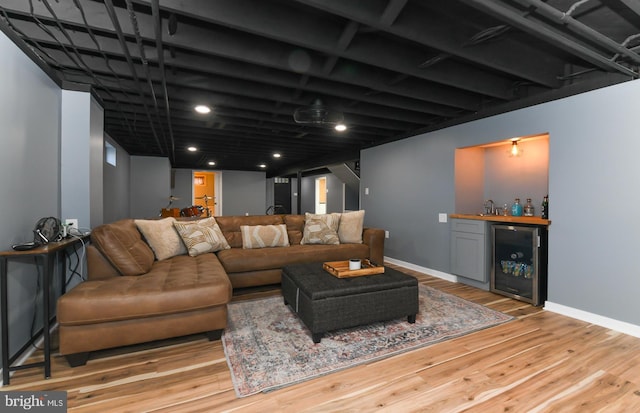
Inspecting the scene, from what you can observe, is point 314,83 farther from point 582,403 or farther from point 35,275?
point 582,403

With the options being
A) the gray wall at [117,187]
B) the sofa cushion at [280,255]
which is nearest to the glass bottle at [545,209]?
the sofa cushion at [280,255]

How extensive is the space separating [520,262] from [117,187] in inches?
278

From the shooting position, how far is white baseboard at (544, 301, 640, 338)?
2475 mm

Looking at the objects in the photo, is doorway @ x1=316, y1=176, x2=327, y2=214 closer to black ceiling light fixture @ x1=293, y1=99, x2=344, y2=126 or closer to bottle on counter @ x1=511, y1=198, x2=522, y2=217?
black ceiling light fixture @ x1=293, y1=99, x2=344, y2=126

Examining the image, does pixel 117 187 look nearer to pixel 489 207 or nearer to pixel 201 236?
pixel 201 236

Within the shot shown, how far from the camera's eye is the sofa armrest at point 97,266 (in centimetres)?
244

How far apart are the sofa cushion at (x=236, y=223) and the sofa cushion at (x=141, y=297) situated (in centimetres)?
147

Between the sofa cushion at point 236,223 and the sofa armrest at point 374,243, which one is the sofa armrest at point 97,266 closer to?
the sofa cushion at point 236,223

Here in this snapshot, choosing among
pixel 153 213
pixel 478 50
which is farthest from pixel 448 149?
pixel 153 213

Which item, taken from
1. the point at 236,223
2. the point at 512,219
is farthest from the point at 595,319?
the point at 236,223

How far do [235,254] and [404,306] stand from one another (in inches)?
80.8

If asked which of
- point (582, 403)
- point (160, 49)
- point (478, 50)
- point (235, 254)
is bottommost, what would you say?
point (582, 403)

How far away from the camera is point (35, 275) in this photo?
222 cm

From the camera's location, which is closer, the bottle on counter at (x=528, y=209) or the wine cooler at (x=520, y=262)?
the wine cooler at (x=520, y=262)
